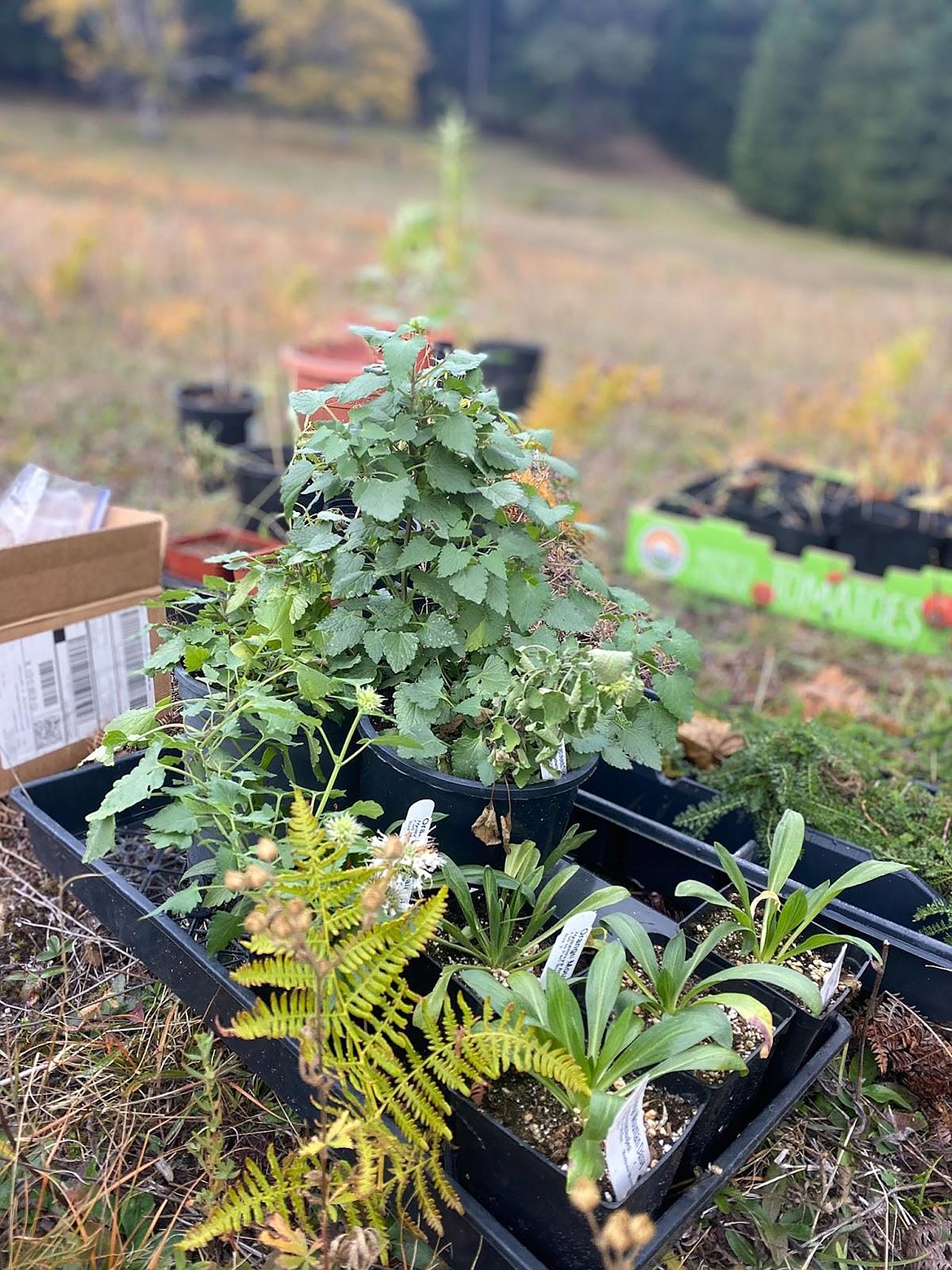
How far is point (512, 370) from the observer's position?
5.68 m

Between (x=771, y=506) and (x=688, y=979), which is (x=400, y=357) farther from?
(x=771, y=506)

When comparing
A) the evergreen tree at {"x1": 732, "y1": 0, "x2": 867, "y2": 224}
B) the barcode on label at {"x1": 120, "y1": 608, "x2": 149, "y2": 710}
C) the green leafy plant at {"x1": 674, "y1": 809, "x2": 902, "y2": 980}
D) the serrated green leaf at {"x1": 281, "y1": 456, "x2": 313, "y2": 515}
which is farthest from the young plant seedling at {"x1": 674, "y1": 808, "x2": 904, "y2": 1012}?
the evergreen tree at {"x1": 732, "y1": 0, "x2": 867, "y2": 224}

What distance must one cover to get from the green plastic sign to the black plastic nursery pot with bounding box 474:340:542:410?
6.31 feet

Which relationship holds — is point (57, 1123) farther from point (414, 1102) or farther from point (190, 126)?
point (190, 126)

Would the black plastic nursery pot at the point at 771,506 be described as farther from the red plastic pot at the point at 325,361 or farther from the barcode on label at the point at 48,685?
the barcode on label at the point at 48,685

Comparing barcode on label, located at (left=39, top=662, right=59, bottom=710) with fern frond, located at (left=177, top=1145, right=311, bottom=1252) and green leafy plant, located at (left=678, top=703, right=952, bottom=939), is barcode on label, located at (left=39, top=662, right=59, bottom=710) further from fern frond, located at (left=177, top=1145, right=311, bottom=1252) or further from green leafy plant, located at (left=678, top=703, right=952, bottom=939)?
green leafy plant, located at (left=678, top=703, right=952, bottom=939)

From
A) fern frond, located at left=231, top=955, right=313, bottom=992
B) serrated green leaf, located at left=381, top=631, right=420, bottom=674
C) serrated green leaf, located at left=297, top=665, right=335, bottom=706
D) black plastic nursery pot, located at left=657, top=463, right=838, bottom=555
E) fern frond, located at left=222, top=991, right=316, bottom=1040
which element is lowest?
black plastic nursery pot, located at left=657, top=463, right=838, bottom=555

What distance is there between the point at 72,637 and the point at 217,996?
2.86ft

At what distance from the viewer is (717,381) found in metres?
7.64

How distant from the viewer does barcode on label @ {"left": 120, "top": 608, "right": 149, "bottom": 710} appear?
6.54 feet

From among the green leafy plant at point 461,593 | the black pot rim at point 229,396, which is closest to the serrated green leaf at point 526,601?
the green leafy plant at point 461,593

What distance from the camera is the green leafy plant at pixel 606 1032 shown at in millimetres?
1158


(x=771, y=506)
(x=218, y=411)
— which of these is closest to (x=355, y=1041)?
(x=771, y=506)

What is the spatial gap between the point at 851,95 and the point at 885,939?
35.9 m
